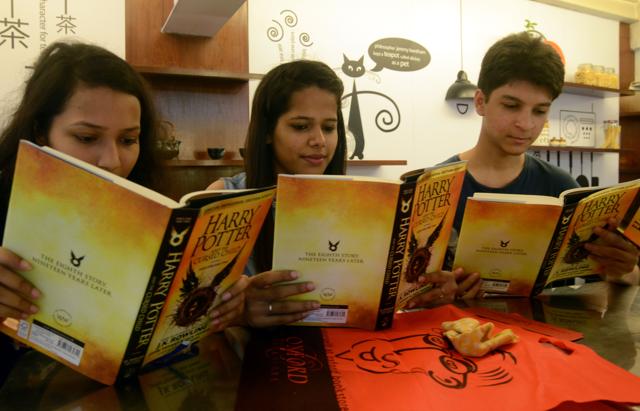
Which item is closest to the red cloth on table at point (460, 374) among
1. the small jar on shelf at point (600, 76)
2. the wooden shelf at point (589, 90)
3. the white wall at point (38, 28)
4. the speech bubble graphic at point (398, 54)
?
the white wall at point (38, 28)

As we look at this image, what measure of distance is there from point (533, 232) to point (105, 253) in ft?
2.81

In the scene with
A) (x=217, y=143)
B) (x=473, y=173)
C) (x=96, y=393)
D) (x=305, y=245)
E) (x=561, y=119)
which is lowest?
(x=96, y=393)

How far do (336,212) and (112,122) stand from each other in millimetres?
508

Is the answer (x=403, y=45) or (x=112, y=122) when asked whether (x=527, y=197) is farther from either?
(x=403, y=45)

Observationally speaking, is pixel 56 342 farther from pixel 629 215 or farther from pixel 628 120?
pixel 628 120

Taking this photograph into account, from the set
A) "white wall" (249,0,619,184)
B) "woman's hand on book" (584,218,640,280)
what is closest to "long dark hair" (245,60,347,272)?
"woman's hand on book" (584,218,640,280)

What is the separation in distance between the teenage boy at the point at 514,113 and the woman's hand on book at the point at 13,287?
1.23 metres

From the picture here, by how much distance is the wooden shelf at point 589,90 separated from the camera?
383 cm

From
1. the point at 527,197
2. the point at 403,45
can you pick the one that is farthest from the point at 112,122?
the point at 403,45

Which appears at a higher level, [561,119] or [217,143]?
[561,119]

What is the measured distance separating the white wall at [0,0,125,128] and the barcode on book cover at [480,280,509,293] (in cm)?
202

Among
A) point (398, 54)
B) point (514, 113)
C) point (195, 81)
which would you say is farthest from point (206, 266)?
point (398, 54)

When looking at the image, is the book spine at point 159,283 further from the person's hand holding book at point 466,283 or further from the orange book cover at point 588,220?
the orange book cover at point 588,220

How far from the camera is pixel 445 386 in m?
0.65
